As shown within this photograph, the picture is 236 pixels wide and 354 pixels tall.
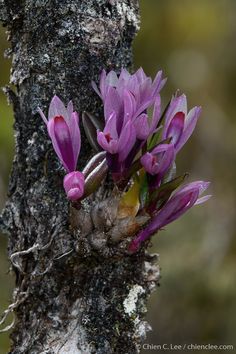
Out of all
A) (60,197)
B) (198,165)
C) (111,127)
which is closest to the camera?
(111,127)

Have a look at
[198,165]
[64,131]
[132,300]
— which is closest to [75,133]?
[64,131]

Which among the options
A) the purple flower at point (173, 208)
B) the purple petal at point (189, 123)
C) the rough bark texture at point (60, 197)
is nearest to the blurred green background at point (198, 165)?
the rough bark texture at point (60, 197)

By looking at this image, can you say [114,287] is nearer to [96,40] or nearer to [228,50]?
[96,40]

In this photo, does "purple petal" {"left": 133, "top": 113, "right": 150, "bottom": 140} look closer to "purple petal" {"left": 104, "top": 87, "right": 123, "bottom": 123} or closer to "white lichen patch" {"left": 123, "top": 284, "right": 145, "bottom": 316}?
"purple petal" {"left": 104, "top": 87, "right": 123, "bottom": 123}

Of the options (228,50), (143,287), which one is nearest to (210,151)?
(228,50)

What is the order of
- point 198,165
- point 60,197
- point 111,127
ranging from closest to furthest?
point 111,127, point 60,197, point 198,165

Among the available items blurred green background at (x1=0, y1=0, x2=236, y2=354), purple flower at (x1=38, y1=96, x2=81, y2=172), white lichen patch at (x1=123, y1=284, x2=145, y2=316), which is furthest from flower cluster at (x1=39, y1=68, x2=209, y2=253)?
blurred green background at (x1=0, y1=0, x2=236, y2=354)

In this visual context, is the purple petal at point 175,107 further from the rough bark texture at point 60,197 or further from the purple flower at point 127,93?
the rough bark texture at point 60,197

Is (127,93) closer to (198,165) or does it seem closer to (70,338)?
(70,338)
